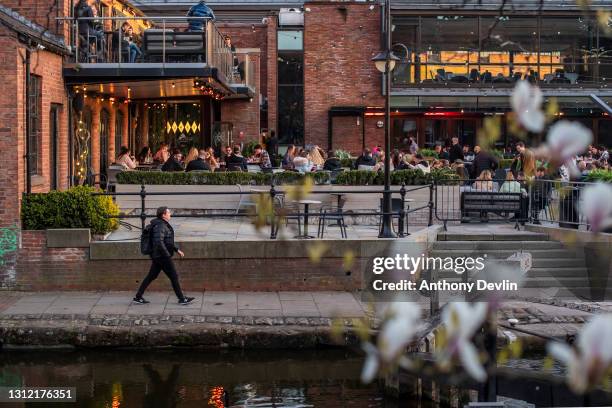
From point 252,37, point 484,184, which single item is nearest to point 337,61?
point 252,37

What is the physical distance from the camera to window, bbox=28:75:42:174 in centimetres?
1742

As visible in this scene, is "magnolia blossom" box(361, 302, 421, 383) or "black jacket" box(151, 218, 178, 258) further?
"black jacket" box(151, 218, 178, 258)

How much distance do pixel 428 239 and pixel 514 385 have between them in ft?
25.0

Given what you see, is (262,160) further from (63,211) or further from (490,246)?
(63,211)

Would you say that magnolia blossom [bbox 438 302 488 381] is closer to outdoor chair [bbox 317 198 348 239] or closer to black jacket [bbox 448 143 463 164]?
outdoor chair [bbox 317 198 348 239]

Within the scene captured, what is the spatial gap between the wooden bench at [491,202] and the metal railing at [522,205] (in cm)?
3

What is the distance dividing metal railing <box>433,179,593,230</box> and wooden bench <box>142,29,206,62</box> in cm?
562

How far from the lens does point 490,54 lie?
3491 centimetres

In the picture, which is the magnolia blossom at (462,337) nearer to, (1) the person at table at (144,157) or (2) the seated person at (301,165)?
(2) the seated person at (301,165)

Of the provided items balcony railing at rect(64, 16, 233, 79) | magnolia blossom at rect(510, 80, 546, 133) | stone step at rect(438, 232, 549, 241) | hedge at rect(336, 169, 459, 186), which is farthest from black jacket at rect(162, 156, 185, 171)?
magnolia blossom at rect(510, 80, 546, 133)

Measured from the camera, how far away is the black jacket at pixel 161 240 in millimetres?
14062

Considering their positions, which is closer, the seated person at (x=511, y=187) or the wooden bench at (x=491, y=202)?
the wooden bench at (x=491, y=202)

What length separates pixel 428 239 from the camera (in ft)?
55.2

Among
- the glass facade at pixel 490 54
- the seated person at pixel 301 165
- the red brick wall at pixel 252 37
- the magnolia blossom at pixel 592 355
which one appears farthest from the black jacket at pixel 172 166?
the magnolia blossom at pixel 592 355
